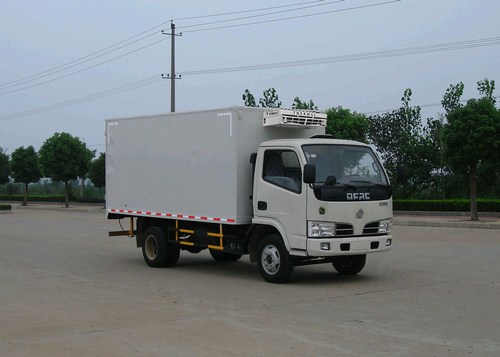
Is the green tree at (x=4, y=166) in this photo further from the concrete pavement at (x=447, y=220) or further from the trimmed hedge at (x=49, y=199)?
the concrete pavement at (x=447, y=220)

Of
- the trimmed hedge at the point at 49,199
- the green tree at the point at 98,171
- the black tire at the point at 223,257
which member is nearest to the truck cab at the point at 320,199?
the black tire at the point at 223,257

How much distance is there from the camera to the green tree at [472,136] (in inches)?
1016

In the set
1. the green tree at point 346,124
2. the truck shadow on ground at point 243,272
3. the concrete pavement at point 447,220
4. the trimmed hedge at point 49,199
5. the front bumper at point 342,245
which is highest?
the green tree at point 346,124

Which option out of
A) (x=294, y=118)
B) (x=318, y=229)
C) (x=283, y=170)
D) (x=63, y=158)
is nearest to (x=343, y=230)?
(x=318, y=229)

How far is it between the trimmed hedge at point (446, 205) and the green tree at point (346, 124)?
4.09 metres

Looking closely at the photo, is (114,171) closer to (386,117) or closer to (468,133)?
(468,133)

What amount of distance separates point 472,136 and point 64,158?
108 feet

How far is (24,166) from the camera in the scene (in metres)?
56.3

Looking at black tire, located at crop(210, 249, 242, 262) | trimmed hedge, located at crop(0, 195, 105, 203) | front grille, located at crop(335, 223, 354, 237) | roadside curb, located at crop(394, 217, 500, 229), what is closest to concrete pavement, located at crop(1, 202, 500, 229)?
roadside curb, located at crop(394, 217, 500, 229)

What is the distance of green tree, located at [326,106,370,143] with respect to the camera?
1323 inches

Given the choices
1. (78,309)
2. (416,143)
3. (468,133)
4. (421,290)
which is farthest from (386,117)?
(78,309)

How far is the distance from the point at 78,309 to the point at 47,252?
26.7 feet

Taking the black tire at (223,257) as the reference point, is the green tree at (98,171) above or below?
above

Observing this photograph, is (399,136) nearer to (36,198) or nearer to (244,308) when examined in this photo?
(244,308)
